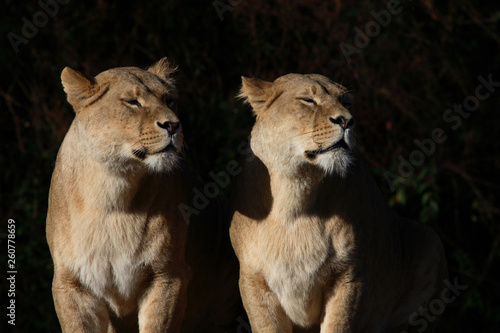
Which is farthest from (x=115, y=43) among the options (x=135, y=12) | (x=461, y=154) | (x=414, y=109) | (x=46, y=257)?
(x=461, y=154)

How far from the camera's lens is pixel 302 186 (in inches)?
183

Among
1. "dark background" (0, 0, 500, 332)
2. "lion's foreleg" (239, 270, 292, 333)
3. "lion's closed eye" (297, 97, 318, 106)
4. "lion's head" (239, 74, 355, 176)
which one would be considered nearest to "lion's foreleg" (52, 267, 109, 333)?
"lion's foreleg" (239, 270, 292, 333)

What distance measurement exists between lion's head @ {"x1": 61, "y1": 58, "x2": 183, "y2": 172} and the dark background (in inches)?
96.6


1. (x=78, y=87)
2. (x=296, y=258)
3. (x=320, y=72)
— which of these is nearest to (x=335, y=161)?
(x=296, y=258)

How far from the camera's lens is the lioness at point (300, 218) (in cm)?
459

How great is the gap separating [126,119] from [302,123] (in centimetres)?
91

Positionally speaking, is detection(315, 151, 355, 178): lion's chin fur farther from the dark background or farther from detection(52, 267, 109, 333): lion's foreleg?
the dark background

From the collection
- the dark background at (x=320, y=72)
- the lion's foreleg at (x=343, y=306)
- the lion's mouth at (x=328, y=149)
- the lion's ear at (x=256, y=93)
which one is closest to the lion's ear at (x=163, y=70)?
the lion's ear at (x=256, y=93)

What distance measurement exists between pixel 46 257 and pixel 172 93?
2.64 m

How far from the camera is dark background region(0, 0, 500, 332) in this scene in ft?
23.2

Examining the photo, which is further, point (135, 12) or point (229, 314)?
point (135, 12)

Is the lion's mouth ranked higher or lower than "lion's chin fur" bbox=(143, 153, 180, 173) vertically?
lower

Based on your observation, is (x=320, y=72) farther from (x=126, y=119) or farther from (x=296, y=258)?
(x=126, y=119)

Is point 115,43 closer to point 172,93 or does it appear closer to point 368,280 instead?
point 172,93
